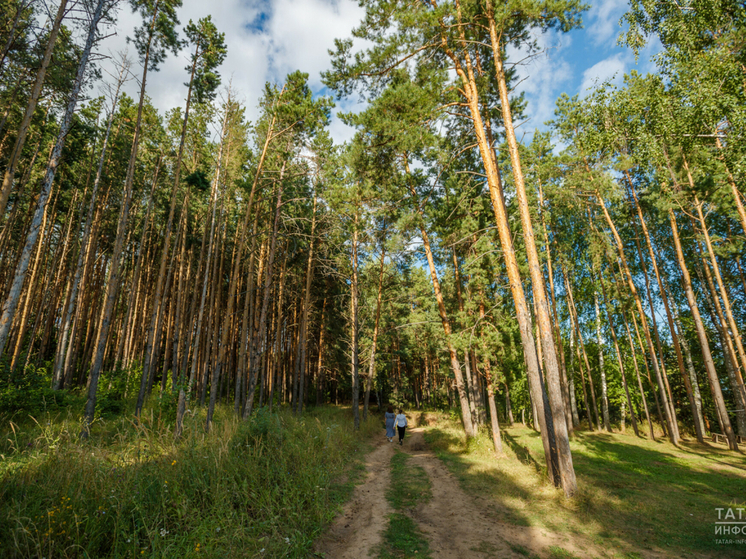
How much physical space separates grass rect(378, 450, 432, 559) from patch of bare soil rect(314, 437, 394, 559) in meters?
0.15

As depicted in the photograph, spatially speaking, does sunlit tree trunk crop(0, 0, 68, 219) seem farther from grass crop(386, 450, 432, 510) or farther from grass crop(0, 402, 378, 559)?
grass crop(386, 450, 432, 510)

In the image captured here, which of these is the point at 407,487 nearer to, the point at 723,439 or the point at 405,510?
the point at 405,510

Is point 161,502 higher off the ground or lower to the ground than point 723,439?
higher

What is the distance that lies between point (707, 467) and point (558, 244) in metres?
11.3

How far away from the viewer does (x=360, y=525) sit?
15.5ft

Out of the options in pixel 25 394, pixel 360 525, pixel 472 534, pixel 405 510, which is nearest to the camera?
pixel 472 534

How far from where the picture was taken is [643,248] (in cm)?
1931

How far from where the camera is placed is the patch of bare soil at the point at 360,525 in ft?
12.9

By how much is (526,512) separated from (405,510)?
88.5 inches

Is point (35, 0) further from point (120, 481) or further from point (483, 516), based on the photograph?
point (483, 516)

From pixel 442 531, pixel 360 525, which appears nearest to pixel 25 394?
pixel 360 525

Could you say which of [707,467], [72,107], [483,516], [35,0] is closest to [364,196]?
[72,107]

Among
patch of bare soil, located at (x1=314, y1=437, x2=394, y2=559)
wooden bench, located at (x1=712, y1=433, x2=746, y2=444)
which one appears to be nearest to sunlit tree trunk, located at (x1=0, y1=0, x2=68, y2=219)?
patch of bare soil, located at (x1=314, y1=437, x2=394, y2=559)

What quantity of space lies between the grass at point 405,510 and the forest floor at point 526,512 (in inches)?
0.8
